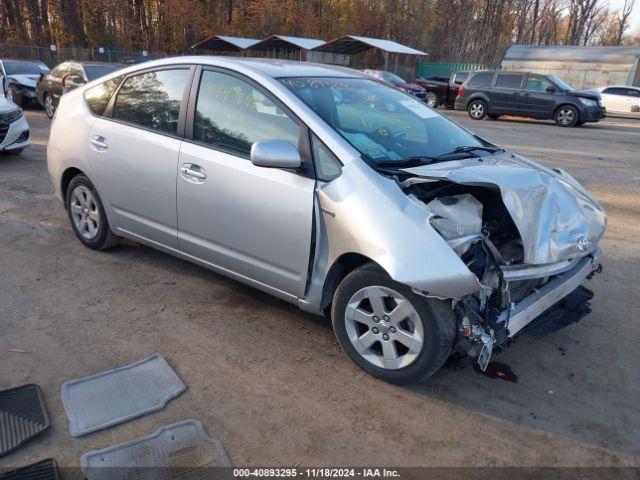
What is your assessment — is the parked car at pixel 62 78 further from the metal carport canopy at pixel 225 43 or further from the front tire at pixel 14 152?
the metal carport canopy at pixel 225 43

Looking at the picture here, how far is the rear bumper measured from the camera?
289cm

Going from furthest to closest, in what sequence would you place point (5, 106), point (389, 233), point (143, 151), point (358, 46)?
point (358, 46) < point (5, 106) < point (143, 151) < point (389, 233)

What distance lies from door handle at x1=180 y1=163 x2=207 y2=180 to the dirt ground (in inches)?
38.6

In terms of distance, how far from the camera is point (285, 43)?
3062 cm

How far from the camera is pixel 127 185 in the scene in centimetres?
409

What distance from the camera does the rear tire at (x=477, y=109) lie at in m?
19.5

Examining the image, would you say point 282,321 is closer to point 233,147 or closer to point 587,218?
point 233,147

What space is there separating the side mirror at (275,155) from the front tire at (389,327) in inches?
29.1

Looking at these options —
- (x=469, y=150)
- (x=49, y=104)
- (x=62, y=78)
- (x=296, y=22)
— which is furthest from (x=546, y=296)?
(x=296, y=22)

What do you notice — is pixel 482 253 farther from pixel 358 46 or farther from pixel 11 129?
pixel 358 46

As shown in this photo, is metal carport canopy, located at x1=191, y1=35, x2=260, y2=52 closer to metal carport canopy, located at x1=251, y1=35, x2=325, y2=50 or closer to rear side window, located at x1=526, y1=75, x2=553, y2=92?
metal carport canopy, located at x1=251, y1=35, x2=325, y2=50

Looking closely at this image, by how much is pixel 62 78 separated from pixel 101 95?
10.7m

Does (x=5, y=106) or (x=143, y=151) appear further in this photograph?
(x=5, y=106)

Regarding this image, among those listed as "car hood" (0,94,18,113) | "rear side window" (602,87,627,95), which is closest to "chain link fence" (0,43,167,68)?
"car hood" (0,94,18,113)
